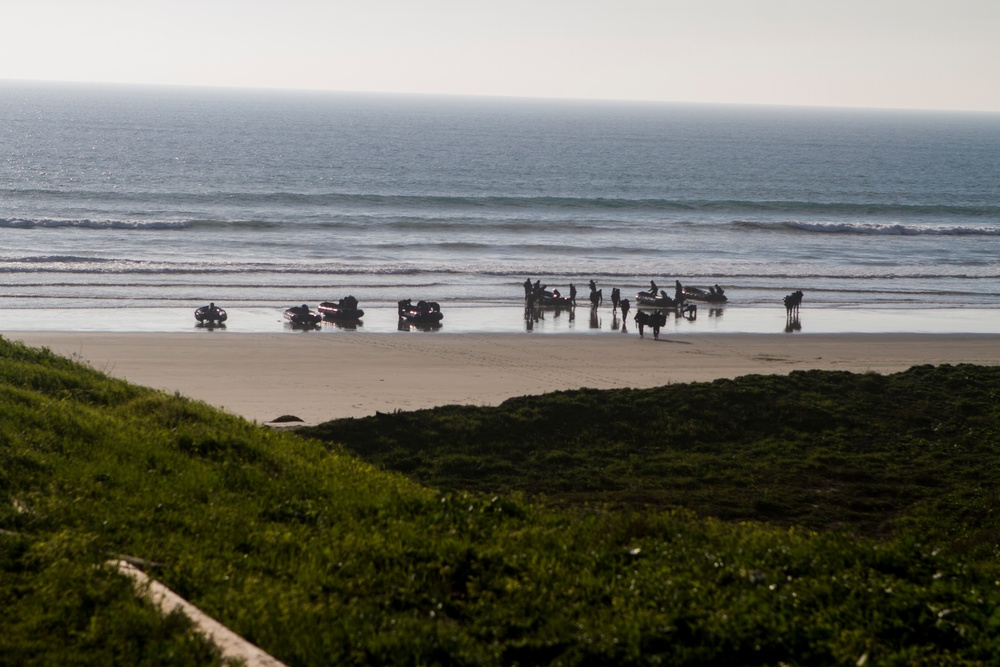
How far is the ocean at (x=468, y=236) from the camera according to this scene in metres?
35.9

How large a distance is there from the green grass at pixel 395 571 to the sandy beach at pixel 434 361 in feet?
30.1

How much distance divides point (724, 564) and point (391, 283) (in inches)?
1339

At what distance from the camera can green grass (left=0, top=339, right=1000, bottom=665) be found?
6141 millimetres

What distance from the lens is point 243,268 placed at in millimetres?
42875

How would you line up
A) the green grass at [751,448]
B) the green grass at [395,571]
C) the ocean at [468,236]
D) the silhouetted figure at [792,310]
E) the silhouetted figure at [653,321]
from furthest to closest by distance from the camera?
the ocean at [468,236] → the silhouetted figure at [792,310] → the silhouetted figure at [653,321] → the green grass at [751,448] → the green grass at [395,571]

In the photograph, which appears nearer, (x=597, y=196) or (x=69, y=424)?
(x=69, y=424)

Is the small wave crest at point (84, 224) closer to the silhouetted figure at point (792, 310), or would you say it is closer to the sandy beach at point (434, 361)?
the sandy beach at point (434, 361)

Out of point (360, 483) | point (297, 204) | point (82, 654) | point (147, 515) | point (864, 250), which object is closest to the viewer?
point (82, 654)

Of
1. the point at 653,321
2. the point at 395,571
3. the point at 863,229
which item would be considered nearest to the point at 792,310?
the point at 653,321

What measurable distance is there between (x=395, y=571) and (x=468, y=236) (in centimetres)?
4879

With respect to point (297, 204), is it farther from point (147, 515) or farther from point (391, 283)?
point (147, 515)

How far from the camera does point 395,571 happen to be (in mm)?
7434

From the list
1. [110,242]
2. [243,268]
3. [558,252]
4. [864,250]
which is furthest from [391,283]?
[864,250]

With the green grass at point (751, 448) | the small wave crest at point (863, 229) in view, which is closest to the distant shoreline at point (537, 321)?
the green grass at point (751, 448)
